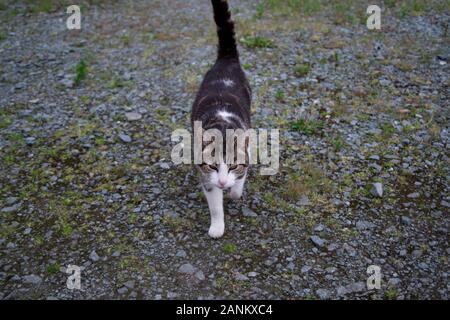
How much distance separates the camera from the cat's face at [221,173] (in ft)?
15.0

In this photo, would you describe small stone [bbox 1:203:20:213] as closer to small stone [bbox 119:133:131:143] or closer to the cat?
small stone [bbox 119:133:131:143]

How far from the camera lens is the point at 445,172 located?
6.19 m

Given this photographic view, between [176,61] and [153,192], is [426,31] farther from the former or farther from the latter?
[153,192]

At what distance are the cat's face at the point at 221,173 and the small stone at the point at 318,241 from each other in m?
1.31

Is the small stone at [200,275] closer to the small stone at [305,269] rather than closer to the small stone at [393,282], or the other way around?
the small stone at [305,269]

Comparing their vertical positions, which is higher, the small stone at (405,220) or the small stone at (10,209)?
the small stone at (10,209)

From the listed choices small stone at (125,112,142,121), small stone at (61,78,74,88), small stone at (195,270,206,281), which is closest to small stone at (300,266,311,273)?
small stone at (195,270,206,281)

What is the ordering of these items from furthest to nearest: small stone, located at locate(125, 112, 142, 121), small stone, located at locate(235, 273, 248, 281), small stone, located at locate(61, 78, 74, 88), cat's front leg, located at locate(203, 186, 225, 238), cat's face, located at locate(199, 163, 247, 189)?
small stone, located at locate(61, 78, 74, 88)
small stone, located at locate(125, 112, 142, 121)
cat's front leg, located at locate(203, 186, 225, 238)
small stone, located at locate(235, 273, 248, 281)
cat's face, located at locate(199, 163, 247, 189)

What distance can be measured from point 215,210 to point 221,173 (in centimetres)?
80

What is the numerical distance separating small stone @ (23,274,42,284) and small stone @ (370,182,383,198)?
4456mm

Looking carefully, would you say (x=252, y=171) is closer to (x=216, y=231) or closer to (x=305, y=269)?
(x=216, y=231)

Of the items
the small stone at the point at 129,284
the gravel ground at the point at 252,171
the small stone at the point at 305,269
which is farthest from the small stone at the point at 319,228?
the small stone at the point at 129,284

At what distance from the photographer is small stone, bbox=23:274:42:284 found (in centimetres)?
484

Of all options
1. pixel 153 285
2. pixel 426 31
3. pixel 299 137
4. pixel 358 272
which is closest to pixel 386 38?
pixel 426 31
